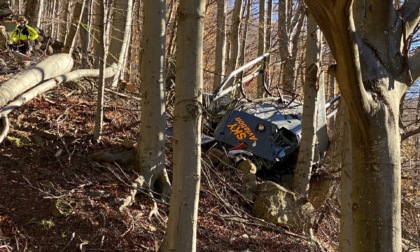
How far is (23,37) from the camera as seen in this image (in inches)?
424

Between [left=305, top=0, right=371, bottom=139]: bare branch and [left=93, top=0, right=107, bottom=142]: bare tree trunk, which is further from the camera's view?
[left=93, top=0, right=107, bottom=142]: bare tree trunk

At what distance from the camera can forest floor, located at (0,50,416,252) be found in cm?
547

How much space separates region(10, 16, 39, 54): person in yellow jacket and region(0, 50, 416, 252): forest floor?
2599 mm

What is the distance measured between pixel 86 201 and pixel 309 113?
3.30 metres

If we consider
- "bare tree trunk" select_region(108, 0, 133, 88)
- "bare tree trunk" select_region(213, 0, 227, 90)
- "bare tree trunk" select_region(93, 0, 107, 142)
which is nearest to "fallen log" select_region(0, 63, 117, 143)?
"bare tree trunk" select_region(108, 0, 133, 88)

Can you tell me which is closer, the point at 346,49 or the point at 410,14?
the point at 346,49

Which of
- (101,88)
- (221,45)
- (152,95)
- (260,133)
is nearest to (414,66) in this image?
(152,95)

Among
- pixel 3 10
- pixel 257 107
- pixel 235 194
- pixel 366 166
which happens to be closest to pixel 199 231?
pixel 235 194

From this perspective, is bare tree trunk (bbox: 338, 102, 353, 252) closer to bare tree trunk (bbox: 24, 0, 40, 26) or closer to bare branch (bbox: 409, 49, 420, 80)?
bare branch (bbox: 409, 49, 420, 80)

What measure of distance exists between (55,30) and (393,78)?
833 inches

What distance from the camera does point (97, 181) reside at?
654cm

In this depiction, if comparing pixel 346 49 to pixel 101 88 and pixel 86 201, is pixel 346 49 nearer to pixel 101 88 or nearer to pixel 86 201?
pixel 86 201

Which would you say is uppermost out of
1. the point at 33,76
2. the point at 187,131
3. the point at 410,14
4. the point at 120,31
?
the point at 120,31

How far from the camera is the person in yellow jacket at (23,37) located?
1058 cm
